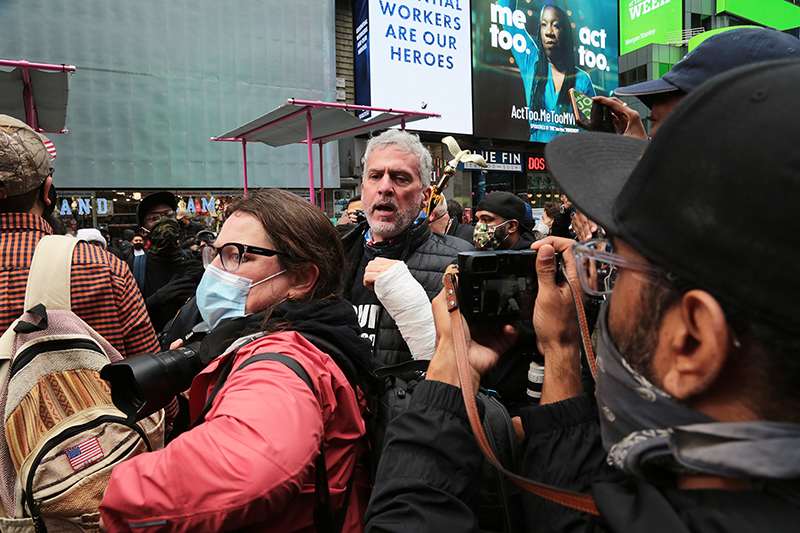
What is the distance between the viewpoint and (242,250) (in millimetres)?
1642

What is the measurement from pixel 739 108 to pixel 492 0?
61.1 ft

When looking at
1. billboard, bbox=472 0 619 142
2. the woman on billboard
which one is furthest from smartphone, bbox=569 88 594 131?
the woman on billboard

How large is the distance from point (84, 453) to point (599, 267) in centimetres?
165

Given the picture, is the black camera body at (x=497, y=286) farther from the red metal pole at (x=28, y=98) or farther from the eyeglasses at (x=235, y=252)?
the red metal pole at (x=28, y=98)

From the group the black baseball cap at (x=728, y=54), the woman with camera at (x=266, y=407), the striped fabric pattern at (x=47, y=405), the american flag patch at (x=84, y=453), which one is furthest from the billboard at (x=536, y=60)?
the american flag patch at (x=84, y=453)

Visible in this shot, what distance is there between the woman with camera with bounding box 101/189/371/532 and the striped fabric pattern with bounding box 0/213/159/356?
0.52 meters

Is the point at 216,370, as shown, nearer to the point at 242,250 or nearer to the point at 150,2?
the point at 242,250

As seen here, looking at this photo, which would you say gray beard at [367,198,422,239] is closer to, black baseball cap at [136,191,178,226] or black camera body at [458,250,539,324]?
black camera body at [458,250,539,324]

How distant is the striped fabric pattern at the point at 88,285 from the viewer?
71.3 inches

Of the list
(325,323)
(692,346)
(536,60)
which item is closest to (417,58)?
(536,60)

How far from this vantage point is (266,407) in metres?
1.02

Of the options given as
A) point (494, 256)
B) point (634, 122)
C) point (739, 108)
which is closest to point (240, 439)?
point (494, 256)

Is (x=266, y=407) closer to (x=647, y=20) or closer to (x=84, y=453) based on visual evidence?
(x=84, y=453)

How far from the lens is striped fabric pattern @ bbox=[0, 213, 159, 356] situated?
181cm
